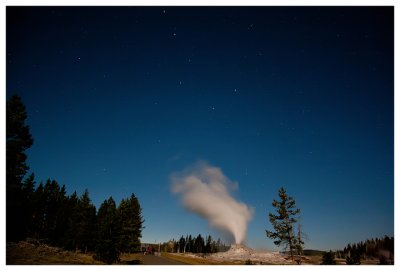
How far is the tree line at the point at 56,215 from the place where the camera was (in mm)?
28328

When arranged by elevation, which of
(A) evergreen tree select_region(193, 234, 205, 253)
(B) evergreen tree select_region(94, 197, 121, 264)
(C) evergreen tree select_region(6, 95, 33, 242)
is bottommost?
(A) evergreen tree select_region(193, 234, 205, 253)

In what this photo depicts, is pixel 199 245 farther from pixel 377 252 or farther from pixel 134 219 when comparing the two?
pixel 134 219

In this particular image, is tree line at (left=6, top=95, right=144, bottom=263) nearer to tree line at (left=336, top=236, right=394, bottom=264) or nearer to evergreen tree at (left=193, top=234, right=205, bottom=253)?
tree line at (left=336, top=236, right=394, bottom=264)

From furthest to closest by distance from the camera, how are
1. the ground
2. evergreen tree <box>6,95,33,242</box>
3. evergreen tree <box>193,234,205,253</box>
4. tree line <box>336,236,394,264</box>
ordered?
evergreen tree <box>193,234,205,253</box> → tree line <box>336,236,394,264</box> → evergreen tree <box>6,95,33,242</box> → the ground

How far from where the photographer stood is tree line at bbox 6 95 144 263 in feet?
92.9

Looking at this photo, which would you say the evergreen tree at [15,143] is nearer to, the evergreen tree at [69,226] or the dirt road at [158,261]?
the dirt road at [158,261]

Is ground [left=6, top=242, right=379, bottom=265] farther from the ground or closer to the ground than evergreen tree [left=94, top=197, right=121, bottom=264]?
A: closer to the ground

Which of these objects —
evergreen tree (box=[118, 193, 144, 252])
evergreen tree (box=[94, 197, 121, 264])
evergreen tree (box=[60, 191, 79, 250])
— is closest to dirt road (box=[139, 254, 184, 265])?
evergreen tree (box=[94, 197, 121, 264])

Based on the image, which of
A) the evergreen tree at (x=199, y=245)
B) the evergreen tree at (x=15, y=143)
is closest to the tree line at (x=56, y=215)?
the evergreen tree at (x=15, y=143)

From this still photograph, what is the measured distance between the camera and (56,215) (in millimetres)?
61531

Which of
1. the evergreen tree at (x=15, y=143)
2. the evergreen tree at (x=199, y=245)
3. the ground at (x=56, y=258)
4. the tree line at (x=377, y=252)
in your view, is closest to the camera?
the ground at (x=56, y=258)

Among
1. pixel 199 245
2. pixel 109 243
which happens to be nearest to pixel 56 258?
pixel 109 243
